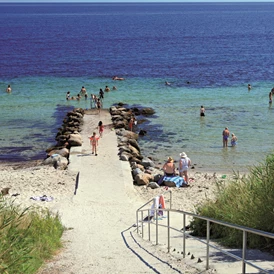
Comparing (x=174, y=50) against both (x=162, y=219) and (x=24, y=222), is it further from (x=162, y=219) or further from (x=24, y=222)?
(x=24, y=222)

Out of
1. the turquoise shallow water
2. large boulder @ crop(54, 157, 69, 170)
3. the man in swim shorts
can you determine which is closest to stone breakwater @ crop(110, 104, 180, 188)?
the turquoise shallow water

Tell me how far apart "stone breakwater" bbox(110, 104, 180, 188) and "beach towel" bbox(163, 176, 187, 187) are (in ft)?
1.50

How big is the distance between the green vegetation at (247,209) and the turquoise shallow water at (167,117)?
13.4 meters

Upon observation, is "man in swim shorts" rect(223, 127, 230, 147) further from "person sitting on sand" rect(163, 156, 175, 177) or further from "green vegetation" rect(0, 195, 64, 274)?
"green vegetation" rect(0, 195, 64, 274)

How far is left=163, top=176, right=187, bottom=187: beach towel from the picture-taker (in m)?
20.5

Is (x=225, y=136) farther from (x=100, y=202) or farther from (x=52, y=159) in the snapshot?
(x=100, y=202)

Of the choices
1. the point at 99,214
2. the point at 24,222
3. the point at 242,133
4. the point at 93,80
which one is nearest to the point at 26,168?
the point at 99,214

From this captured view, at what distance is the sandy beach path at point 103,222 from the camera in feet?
26.9

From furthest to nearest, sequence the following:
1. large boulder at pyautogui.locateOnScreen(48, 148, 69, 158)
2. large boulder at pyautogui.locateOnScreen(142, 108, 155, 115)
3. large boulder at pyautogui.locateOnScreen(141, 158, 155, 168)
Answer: large boulder at pyautogui.locateOnScreen(142, 108, 155, 115)
large boulder at pyautogui.locateOnScreen(48, 148, 69, 158)
large boulder at pyautogui.locateOnScreen(141, 158, 155, 168)

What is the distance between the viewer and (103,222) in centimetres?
1529

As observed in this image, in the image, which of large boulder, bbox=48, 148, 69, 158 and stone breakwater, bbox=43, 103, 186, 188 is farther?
large boulder, bbox=48, 148, 69, 158

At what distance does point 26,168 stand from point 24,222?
14758 millimetres

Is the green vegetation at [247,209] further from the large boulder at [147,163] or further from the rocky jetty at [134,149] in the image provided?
the large boulder at [147,163]

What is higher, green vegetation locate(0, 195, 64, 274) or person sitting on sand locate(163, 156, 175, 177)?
green vegetation locate(0, 195, 64, 274)
